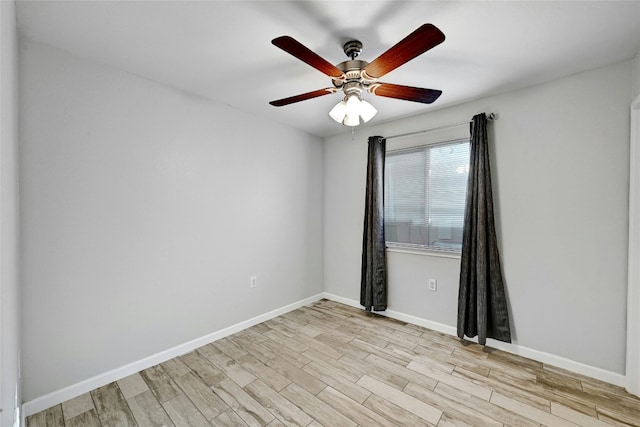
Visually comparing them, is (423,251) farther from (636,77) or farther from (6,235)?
(6,235)

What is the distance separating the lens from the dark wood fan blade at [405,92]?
1.72 meters

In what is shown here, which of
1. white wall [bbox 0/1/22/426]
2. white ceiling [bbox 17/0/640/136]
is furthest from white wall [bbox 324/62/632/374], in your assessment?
white wall [bbox 0/1/22/426]

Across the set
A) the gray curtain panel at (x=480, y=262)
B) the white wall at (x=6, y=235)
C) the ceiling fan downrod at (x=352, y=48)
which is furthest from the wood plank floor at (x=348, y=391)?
the ceiling fan downrod at (x=352, y=48)

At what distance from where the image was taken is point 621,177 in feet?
6.54

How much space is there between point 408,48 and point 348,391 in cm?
218

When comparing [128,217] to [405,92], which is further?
[128,217]

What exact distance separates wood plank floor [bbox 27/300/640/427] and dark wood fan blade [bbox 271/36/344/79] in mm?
2105

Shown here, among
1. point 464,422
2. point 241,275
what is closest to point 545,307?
point 464,422

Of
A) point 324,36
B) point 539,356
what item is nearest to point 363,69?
point 324,36

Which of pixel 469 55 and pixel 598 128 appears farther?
pixel 598 128

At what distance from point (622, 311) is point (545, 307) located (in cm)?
44

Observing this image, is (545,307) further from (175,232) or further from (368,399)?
(175,232)

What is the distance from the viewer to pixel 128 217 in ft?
6.89

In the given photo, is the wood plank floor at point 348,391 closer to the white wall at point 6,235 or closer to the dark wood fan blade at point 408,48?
the white wall at point 6,235
